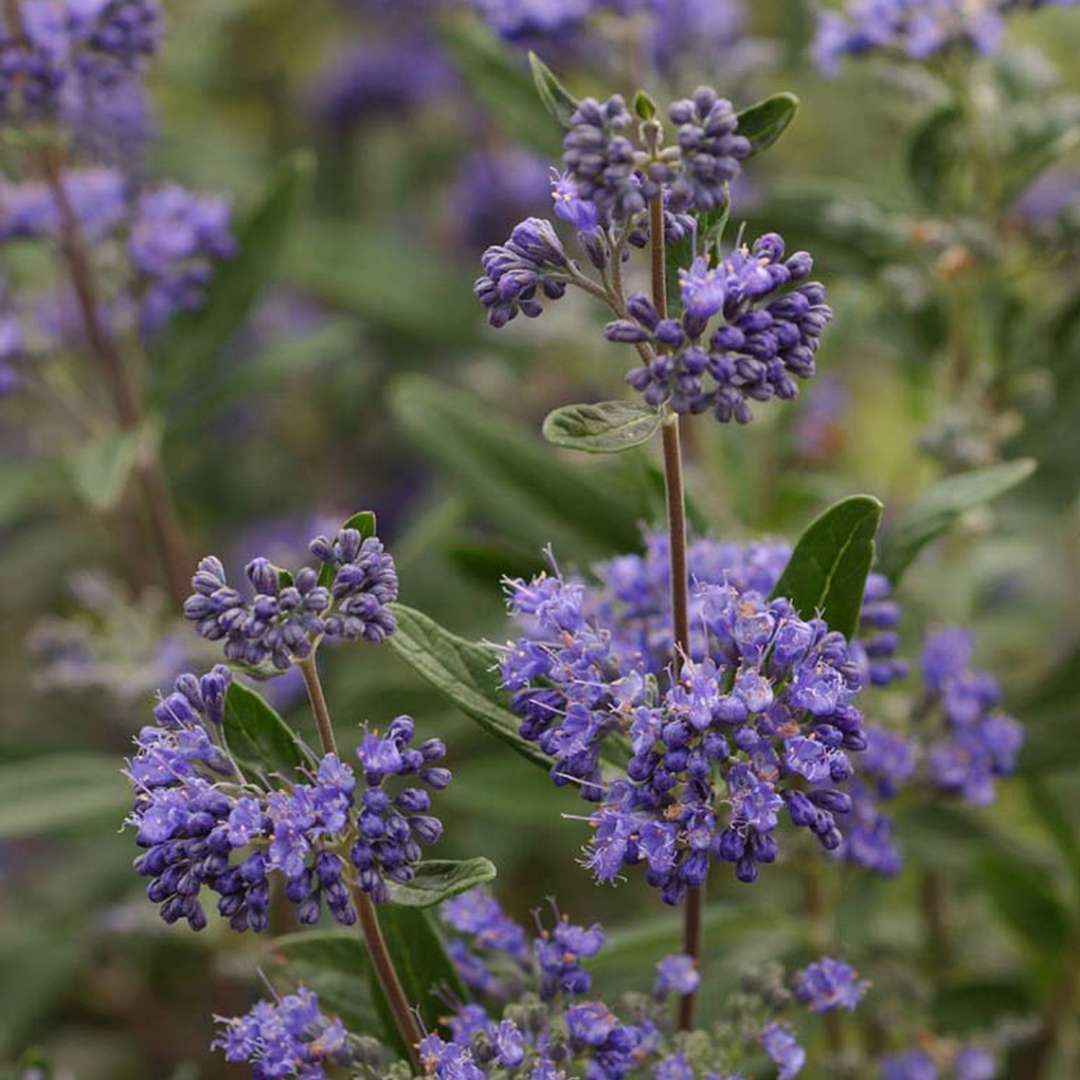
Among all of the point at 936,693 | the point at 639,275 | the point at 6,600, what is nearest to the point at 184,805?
the point at 936,693

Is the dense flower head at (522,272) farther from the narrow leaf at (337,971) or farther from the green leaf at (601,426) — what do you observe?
the narrow leaf at (337,971)

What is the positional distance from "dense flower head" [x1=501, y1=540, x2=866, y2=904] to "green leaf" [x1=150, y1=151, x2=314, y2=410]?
1572mm

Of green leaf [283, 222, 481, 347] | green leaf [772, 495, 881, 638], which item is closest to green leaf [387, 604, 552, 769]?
green leaf [772, 495, 881, 638]

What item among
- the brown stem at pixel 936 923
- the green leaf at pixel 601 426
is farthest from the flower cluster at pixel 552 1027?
the brown stem at pixel 936 923

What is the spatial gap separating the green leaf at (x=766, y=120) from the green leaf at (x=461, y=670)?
0.63 metres

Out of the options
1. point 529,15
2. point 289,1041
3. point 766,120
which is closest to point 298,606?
point 289,1041

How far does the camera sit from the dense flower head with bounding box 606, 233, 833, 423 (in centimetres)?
155

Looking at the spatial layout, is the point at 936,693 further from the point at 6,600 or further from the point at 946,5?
the point at 6,600

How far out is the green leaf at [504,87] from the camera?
289 centimetres

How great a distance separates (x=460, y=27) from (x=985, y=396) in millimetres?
1294

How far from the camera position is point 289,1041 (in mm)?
1633

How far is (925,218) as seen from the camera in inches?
116

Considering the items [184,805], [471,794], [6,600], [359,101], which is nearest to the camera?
[184,805]

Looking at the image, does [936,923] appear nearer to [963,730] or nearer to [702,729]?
[963,730]
